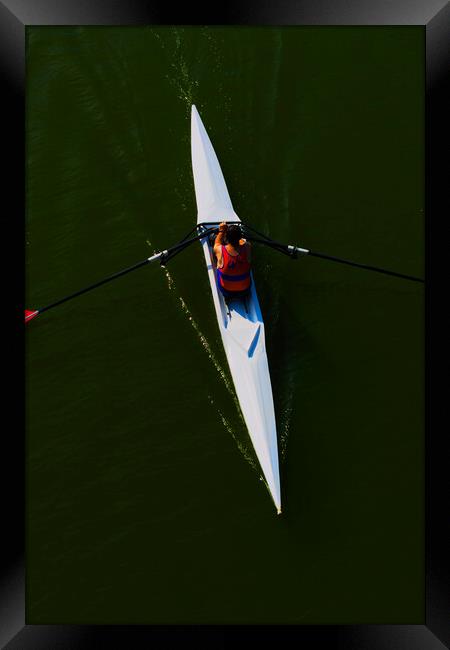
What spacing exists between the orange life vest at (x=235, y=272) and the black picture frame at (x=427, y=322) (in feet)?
4.89

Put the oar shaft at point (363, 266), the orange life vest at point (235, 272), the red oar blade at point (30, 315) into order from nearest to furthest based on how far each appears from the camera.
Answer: the orange life vest at point (235, 272), the oar shaft at point (363, 266), the red oar blade at point (30, 315)

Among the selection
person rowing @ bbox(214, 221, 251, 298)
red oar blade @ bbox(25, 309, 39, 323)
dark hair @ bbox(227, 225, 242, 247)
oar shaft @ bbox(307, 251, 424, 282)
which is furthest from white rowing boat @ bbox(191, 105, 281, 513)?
red oar blade @ bbox(25, 309, 39, 323)

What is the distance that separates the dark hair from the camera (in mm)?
2641

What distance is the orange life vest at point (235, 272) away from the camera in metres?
2.77

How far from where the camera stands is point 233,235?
2656 mm

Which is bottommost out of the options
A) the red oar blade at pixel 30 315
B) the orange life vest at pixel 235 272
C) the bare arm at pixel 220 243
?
the red oar blade at pixel 30 315

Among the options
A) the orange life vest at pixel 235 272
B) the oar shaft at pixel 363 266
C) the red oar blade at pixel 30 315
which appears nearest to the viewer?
the orange life vest at pixel 235 272

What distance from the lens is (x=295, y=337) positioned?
3.19 meters

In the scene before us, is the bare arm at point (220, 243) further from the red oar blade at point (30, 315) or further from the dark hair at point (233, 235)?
the red oar blade at point (30, 315)

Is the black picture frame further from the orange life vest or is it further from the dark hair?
the dark hair

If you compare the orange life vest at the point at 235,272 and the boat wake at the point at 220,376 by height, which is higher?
the orange life vest at the point at 235,272

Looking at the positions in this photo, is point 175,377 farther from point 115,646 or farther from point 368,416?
point 115,646

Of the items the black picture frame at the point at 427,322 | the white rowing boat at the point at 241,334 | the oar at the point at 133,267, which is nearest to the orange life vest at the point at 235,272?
the white rowing boat at the point at 241,334

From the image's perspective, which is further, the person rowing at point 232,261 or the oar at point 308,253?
the oar at point 308,253
